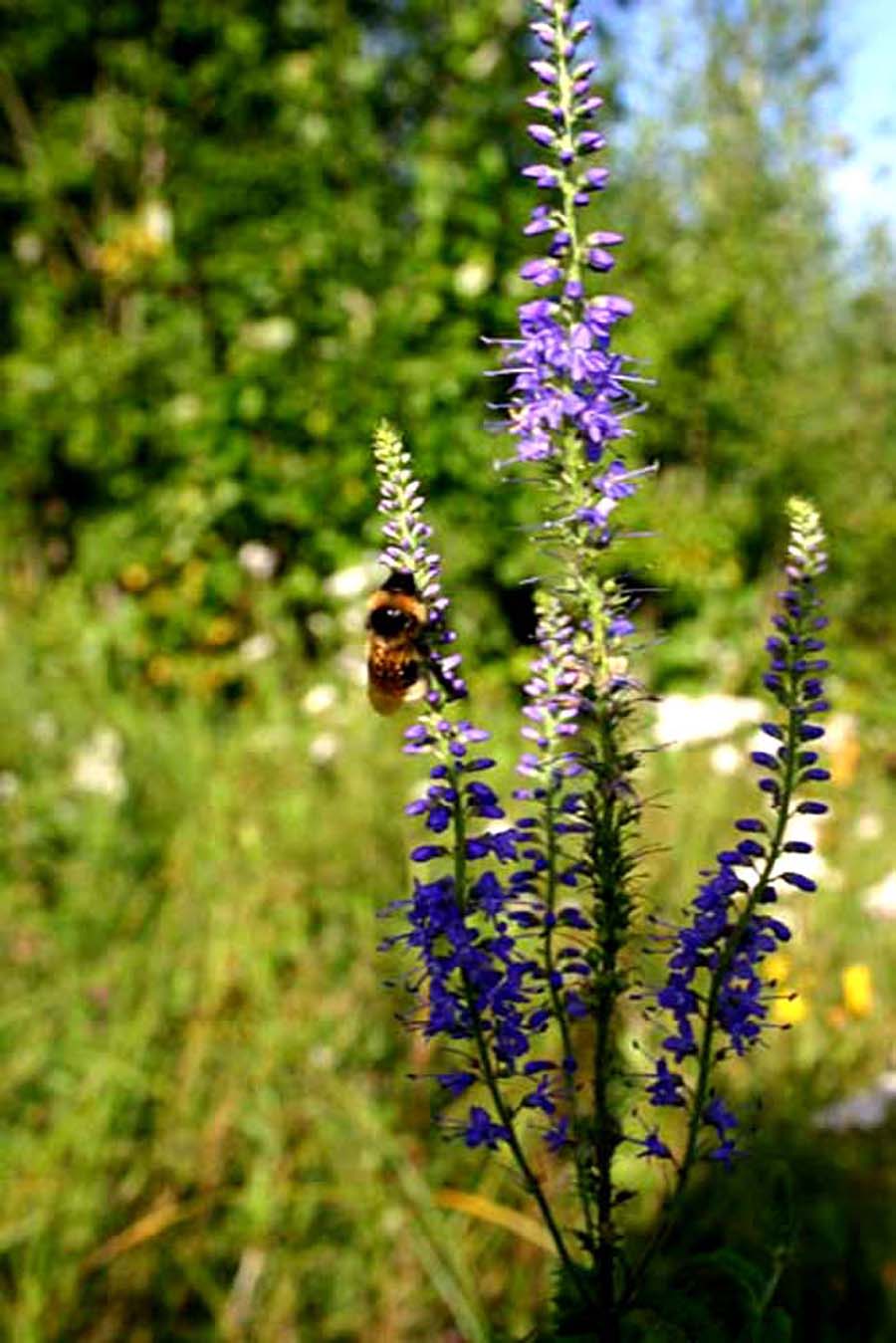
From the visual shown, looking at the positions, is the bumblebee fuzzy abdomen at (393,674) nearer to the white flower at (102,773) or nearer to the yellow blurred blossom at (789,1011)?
the yellow blurred blossom at (789,1011)

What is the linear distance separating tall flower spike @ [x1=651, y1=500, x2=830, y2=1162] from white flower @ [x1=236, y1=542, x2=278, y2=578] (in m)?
5.09

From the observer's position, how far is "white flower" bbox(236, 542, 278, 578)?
6195 millimetres

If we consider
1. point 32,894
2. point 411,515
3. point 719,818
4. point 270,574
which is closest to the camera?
point 411,515

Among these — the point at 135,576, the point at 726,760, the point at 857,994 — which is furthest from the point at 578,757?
the point at 135,576

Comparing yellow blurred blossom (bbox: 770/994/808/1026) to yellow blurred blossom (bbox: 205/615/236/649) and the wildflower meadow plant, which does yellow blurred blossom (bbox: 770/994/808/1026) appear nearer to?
the wildflower meadow plant

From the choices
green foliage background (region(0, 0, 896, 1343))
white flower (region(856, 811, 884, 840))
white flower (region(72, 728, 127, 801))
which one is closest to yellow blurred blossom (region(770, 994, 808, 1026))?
green foliage background (region(0, 0, 896, 1343))

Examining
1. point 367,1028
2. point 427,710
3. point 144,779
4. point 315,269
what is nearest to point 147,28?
point 315,269

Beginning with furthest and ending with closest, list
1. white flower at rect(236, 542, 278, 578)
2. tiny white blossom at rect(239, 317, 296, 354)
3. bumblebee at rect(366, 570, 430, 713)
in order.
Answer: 1. tiny white blossom at rect(239, 317, 296, 354)
2. white flower at rect(236, 542, 278, 578)
3. bumblebee at rect(366, 570, 430, 713)

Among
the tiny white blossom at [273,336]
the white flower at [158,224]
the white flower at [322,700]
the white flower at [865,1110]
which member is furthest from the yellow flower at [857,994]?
the white flower at [158,224]

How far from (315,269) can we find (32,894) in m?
3.45

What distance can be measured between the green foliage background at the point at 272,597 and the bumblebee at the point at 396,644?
6.13ft

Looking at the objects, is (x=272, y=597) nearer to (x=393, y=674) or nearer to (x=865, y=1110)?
(x=865, y=1110)

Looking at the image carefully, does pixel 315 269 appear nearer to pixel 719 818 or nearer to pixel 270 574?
pixel 270 574

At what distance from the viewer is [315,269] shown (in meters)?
6.78
